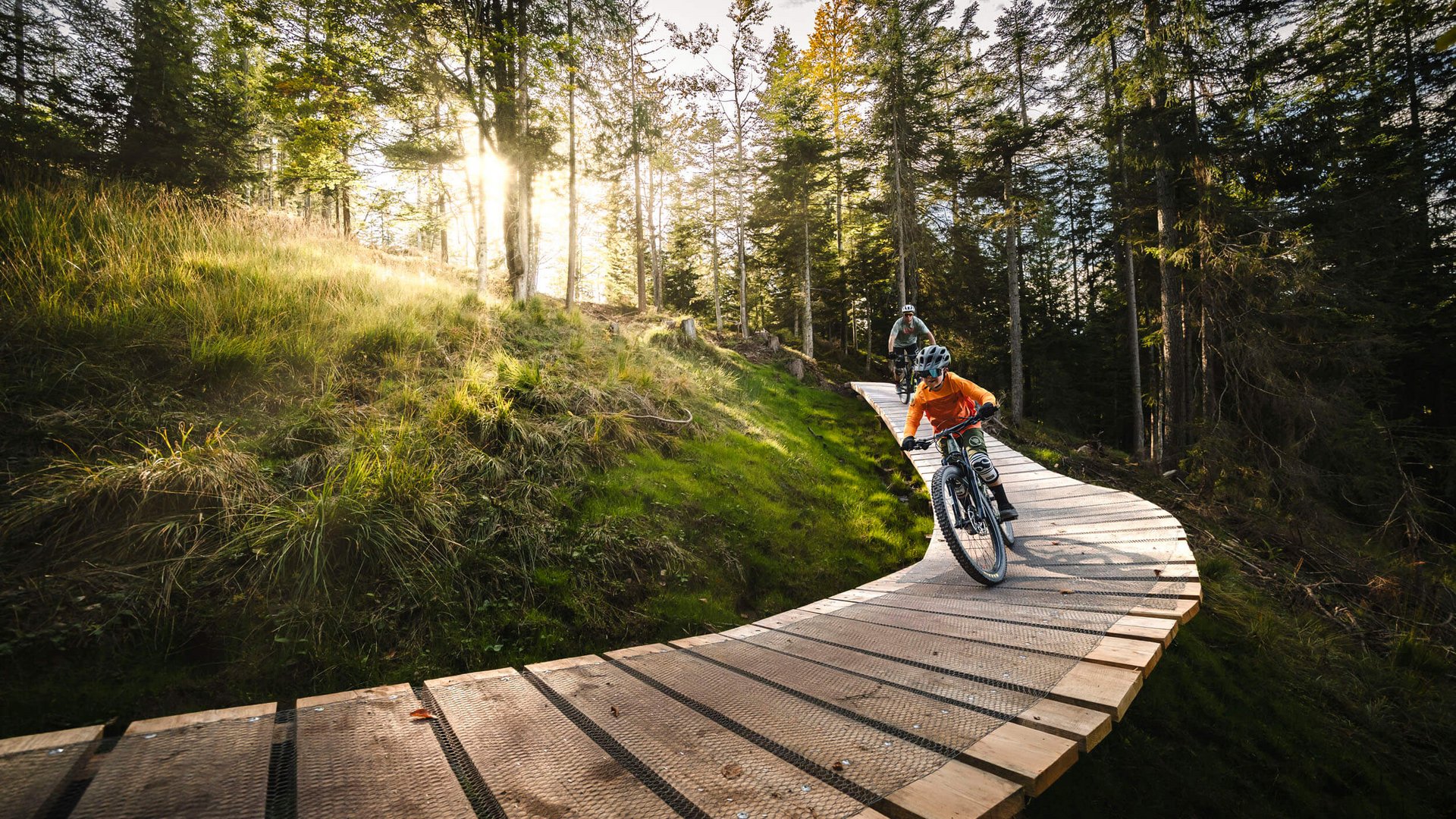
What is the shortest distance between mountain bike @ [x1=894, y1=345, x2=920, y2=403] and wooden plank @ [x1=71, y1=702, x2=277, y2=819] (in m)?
10.3

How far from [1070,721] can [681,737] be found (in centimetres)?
146

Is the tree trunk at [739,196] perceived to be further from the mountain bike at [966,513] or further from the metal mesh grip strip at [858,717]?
the metal mesh grip strip at [858,717]

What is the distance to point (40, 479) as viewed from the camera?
2729mm

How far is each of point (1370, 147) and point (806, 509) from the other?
1733cm

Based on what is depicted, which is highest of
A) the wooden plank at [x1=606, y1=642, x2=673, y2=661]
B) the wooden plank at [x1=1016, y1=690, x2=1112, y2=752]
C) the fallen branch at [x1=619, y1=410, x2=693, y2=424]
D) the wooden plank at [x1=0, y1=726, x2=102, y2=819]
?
the fallen branch at [x1=619, y1=410, x2=693, y2=424]

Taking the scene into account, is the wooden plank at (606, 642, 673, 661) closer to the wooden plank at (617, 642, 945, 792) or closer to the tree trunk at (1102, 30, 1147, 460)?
the wooden plank at (617, 642, 945, 792)

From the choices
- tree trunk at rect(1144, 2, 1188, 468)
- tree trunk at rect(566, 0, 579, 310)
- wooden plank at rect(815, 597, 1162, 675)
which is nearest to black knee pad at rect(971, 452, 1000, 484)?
wooden plank at rect(815, 597, 1162, 675)

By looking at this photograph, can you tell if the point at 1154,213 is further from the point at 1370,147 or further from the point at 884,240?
the point at 884,240

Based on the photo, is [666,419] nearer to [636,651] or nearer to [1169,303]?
[636,651]

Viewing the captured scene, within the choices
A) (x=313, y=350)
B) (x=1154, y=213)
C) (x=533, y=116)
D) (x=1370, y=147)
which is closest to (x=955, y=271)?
(x=1154, y=213)

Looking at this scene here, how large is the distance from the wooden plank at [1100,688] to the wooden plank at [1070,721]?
1.6 inches

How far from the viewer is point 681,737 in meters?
1.81

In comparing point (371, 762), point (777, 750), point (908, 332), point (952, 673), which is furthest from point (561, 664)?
point (908, 332)

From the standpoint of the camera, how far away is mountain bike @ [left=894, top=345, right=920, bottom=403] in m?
10.5
